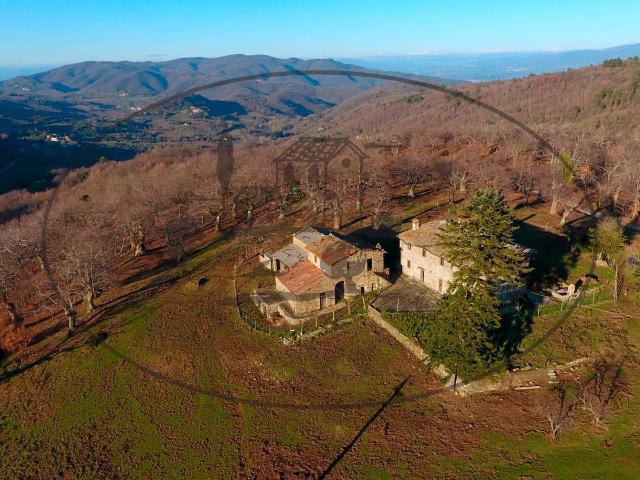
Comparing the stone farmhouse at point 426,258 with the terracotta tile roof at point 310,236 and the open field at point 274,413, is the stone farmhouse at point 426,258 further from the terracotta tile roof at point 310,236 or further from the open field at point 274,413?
the terracotta tile roof at point 310,236

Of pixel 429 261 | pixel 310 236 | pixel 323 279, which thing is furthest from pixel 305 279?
pixel 429 261

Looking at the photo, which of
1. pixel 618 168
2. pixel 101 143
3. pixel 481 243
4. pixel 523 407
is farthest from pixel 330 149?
pixel 101 143

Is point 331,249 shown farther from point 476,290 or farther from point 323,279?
point 476,290

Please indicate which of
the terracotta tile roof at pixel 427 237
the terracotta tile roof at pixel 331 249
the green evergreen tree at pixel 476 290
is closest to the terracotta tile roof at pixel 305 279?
the terracotta tile roof at pixel 331 249

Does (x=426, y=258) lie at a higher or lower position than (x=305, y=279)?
higher

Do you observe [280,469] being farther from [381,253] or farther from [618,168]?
[618,168]

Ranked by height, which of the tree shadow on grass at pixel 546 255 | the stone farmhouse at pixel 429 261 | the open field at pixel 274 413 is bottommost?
the open field at pixel 274 413

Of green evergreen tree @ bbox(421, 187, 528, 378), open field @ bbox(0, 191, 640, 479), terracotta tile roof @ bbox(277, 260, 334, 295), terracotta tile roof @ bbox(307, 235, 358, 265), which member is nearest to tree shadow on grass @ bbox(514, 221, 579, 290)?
open field @ bbox(0, 191, 640, 479)
